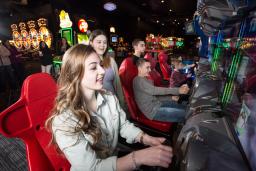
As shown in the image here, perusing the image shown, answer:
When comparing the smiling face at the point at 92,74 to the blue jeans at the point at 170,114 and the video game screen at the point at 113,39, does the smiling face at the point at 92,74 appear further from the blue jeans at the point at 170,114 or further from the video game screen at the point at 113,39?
the video game screen at the point at 113,39

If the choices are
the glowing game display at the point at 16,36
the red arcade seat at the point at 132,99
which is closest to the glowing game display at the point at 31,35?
the glowing game display at the point at 16,36

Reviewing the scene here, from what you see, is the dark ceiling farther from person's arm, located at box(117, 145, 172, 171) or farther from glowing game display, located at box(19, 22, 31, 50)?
person's arm, located at box(117, 145, 172, 171)

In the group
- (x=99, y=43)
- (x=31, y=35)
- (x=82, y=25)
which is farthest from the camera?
(x=31, y=35)

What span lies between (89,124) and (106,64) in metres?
1.46

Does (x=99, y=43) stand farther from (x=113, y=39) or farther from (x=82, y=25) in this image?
(x=113, y=39)

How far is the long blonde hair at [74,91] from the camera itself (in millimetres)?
1095

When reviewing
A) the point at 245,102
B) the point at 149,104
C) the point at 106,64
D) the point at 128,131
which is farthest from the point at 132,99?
the point at 245,102

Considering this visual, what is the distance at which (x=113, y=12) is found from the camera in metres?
15.9

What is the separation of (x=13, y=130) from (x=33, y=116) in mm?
115

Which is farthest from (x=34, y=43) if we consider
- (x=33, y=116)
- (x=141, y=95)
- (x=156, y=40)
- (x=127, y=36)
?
(x=33, y=116)

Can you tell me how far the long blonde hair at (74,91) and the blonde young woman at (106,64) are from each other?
1.26 m

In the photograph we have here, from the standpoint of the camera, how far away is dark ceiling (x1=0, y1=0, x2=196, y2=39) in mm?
10813

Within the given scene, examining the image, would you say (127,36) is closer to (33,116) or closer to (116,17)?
(116,17)

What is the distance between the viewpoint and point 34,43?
43.0 feet
